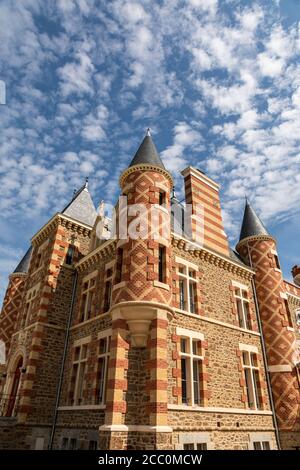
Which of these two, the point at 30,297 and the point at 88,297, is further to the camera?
the point at 30,297

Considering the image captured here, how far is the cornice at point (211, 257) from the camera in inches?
473

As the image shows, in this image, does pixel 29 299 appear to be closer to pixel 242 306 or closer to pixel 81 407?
pixel 81 407

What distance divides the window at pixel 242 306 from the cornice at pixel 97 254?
19.5ft

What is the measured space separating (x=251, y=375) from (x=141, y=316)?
6254 mm

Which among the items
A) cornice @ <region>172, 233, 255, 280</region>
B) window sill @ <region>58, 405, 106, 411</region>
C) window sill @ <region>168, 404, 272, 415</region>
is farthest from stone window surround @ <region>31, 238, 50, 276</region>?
window sill @ <region>168, 404, 272, 415</region>

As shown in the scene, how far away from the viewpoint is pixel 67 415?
11070 mm

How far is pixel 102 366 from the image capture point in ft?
35.0

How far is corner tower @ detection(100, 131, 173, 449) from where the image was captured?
8070mm

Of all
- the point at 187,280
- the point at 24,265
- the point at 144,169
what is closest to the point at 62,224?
the point at 144,169

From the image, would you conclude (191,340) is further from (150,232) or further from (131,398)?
(150,232)

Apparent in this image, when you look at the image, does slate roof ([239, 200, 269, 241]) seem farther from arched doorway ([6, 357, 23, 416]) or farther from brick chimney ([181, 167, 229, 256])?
arched doorway ([6, 357, 23, 416])
